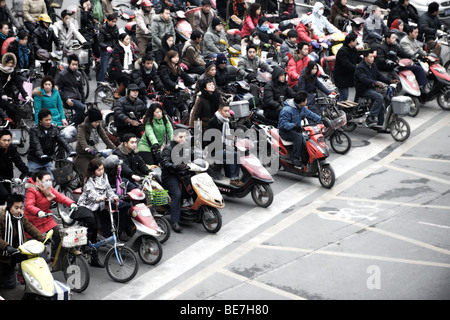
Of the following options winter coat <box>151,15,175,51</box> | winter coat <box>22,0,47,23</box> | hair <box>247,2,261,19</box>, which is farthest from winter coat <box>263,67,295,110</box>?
winter coat <box>22,0,47,23</box>

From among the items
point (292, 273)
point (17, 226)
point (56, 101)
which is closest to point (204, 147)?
point (56, 101)

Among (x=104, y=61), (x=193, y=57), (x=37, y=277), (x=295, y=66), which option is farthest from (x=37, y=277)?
(x=295, y=66)

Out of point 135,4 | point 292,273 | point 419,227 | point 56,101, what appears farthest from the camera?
point 135,4

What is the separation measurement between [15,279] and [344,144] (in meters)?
8.44

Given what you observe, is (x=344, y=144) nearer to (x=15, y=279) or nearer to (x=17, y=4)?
(x=15, y=279)

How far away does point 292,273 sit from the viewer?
11.9m

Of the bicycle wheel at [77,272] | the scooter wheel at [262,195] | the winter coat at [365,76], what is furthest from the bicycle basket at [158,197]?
the winter coat at [365,76]

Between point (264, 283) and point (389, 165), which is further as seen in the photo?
point (389, 165)

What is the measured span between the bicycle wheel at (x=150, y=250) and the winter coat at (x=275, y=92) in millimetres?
5323

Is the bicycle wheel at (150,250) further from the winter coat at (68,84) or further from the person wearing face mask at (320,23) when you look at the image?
the person wearing face mask at (320,23)

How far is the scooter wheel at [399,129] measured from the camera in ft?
57.7

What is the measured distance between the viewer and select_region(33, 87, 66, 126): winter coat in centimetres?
1449

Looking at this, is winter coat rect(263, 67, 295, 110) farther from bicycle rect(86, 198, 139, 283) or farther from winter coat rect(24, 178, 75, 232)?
winter coat rect(24, 178, 75, 232)

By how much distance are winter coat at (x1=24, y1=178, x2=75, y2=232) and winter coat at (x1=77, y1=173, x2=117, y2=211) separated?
0.93 ft
